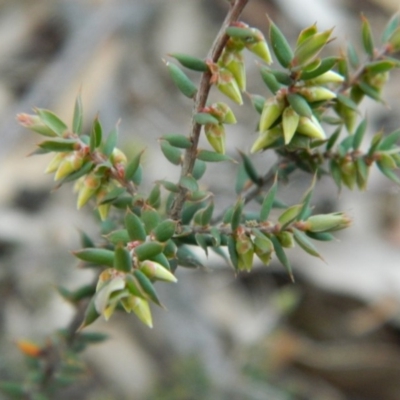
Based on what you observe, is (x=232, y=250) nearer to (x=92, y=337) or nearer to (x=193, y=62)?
(x=193, y=62)

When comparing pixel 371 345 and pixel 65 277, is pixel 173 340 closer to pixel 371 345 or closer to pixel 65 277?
pixel 65 277

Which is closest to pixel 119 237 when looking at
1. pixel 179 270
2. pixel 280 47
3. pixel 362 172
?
pixel 280 47

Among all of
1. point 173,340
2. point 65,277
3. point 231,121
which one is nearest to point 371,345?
point 173,340

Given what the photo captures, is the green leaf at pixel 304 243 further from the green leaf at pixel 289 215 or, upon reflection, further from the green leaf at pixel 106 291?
the green leaf at pixel 106 291

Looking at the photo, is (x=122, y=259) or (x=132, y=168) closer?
(x=122, y=259)

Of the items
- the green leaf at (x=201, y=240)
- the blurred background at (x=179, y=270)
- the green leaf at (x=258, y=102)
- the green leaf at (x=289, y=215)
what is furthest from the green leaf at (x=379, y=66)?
the blurred background at (x=179, y=270)
